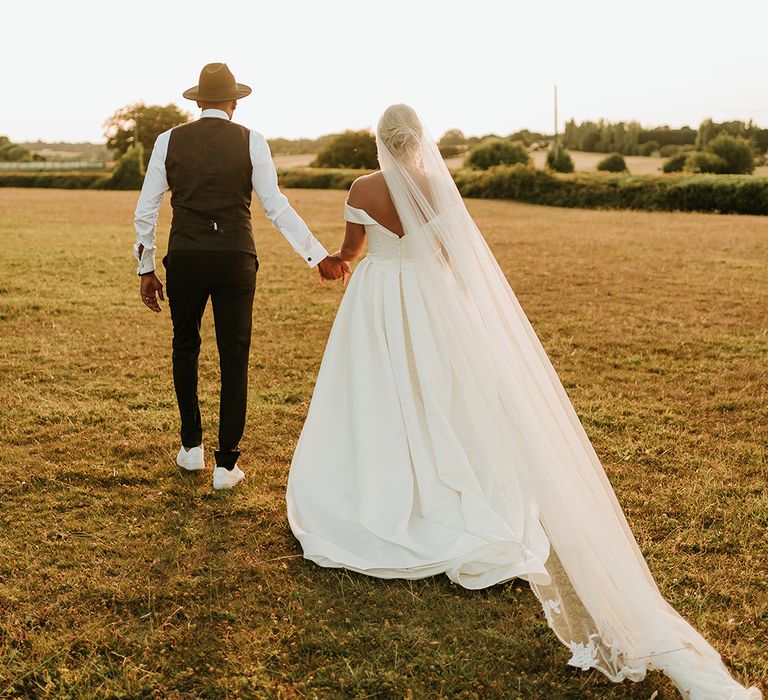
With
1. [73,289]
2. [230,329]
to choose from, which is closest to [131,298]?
[73,289]

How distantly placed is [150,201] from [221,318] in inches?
31.1

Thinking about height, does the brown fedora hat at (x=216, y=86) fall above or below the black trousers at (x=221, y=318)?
above

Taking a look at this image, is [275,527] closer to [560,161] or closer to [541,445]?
Answer: [541,445]

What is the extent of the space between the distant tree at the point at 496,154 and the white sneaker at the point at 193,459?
43760mm

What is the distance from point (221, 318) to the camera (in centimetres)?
474

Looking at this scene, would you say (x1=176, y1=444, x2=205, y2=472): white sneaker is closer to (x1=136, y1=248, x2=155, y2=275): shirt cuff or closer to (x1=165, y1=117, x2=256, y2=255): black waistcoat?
(x1=136, y1=248, x2=155, y2=275): shirt cuff

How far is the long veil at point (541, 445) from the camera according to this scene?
309 centimetres

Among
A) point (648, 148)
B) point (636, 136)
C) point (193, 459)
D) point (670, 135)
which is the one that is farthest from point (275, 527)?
point (636, 136)

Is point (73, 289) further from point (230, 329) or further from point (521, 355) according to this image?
point (521, 355)

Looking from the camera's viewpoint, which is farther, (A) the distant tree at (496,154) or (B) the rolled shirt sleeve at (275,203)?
(A) the distant tree at (496,154)

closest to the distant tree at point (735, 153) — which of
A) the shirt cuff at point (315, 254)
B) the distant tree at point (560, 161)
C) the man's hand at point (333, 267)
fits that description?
the distant tree at point (560, 161)

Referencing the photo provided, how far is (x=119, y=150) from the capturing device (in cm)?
8219

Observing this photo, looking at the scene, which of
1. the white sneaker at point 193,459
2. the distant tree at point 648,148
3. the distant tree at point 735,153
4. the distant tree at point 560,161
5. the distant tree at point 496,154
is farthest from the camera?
the distant tree at point 648,148

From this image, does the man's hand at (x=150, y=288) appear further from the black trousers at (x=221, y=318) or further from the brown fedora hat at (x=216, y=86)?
the brown fedora hat at (x=216, y=86)
